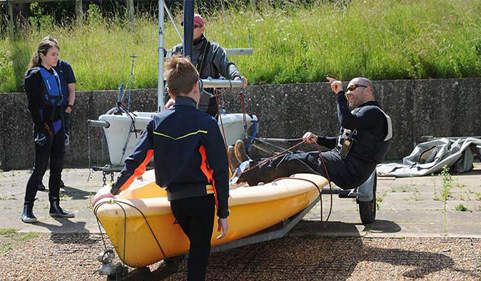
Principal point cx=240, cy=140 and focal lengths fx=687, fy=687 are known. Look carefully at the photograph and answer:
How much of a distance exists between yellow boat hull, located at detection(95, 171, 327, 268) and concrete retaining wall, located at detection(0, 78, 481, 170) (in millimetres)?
6670

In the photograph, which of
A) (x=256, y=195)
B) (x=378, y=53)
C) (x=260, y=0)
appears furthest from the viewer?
(x=260, y=0)

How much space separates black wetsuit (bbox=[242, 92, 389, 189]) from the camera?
6055 millimetres

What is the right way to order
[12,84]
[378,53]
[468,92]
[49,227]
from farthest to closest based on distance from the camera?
[12,84], [378,53], [468,92], [49,227]

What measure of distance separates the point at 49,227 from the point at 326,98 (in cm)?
618

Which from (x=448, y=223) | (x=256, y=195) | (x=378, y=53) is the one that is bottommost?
(x=448, y=223)

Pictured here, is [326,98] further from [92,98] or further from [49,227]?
[49,227]

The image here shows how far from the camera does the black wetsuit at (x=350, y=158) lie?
605cm

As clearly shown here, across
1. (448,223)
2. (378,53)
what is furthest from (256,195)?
(378,53)

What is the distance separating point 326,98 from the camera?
472 inches

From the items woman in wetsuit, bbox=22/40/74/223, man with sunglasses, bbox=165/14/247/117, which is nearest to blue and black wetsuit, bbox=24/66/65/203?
woman in wetsuit, bbox=22/40/74/223

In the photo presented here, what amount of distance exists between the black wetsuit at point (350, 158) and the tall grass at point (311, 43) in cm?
613

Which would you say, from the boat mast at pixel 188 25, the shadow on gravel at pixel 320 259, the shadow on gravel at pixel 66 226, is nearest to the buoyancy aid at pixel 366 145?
the shadow on gravel at pixel 320 259

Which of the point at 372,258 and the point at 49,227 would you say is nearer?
the point at 372,258

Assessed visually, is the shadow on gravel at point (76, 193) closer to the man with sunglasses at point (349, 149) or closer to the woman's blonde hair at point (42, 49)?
the woman's blonde hair at point (42, 49)
